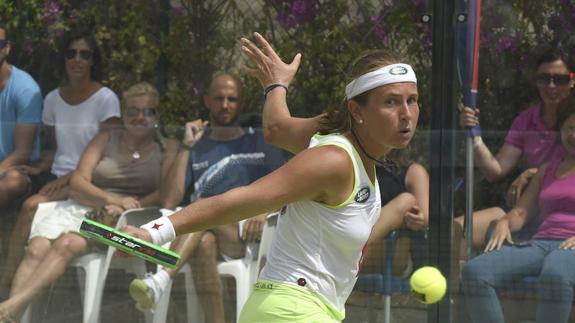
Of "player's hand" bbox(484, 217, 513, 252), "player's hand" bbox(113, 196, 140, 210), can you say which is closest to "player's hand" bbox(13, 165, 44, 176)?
"player's hand" bbox(113, 196, 140, 210)

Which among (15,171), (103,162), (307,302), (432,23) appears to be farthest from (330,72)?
(307,302)

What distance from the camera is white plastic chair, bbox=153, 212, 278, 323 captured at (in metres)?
5.47

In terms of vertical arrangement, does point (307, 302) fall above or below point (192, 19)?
below

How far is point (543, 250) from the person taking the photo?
5062 mm

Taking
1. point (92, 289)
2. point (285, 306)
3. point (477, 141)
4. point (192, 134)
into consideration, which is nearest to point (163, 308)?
point (92, 289)

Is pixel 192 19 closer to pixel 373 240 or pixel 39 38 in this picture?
pixel 39 38

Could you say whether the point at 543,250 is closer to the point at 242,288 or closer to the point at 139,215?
the point at 242,288

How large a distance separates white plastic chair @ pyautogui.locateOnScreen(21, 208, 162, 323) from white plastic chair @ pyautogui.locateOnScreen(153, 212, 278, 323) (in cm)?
17

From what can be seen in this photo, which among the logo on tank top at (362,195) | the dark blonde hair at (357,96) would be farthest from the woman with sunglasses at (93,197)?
the logo on tank top at (362,195)

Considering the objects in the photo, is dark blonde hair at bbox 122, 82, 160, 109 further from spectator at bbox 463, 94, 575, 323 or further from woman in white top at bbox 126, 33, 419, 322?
woman in white top at bbox 126, 33, 419, 322

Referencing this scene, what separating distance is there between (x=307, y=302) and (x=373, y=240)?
80.3 inches

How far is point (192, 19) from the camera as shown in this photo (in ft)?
21.8

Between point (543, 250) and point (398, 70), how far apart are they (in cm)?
199

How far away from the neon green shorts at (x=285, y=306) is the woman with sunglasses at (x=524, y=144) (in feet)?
6.71
